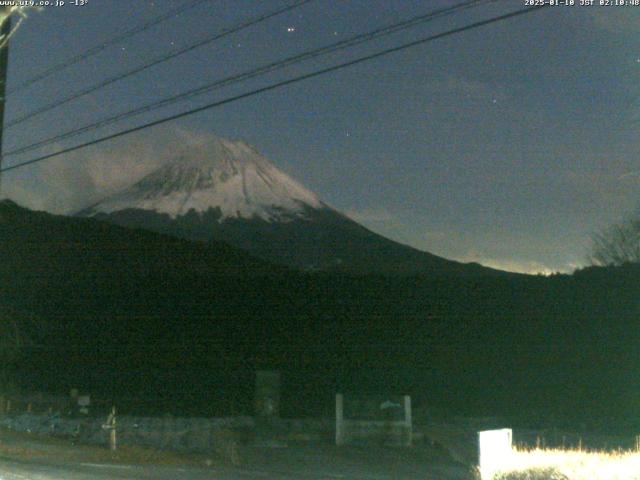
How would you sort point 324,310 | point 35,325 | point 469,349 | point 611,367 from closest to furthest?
point 35,325 → point 611,367 → point 469,349 → point 324,310

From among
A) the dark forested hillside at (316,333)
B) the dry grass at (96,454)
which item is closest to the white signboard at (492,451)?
the dry grass at (96,454)

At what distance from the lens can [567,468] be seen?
1287cm

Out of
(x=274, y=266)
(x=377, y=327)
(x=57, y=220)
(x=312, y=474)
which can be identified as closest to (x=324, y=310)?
(x=377, y=327)

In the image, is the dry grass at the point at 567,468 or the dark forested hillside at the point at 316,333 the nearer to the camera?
the dry grass at the point at 567,468

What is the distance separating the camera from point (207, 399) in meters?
51.6

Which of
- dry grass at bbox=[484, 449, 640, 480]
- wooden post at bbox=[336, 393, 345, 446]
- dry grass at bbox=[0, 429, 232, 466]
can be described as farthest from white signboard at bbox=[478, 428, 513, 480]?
wooden post at bbox=[336, 393, 345, 446]

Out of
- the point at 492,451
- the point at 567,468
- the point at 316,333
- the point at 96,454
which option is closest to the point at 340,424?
the point at 96,454

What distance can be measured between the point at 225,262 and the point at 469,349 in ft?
112

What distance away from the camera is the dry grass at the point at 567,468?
12.2m

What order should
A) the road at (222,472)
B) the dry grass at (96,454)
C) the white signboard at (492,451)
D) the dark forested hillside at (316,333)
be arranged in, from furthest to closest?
Answer: 1. the dark forested hillside at (316,333)
2. the dry grass at (96,454)
3. the road at (222,472)
4. the white signboard at (492,451)

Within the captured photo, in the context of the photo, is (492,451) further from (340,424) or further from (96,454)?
(340,424)

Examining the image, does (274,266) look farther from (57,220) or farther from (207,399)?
(207,399)

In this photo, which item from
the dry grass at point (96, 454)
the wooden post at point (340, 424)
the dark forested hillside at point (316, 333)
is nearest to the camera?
the dry grass at point (96, 454)

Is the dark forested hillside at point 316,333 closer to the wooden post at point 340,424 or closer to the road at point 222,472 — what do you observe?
the wooden post at point 340,424
